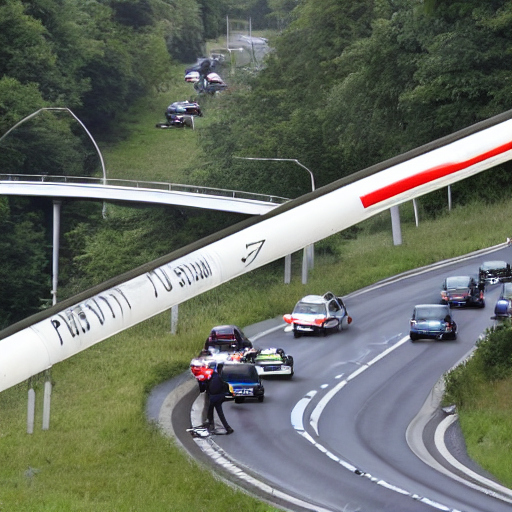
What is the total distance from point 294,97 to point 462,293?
6842cm

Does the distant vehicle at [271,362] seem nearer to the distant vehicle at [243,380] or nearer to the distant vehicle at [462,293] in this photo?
the distant vehicle at [243,380]

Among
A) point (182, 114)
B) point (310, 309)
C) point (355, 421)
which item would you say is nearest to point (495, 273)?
point (310, 309)

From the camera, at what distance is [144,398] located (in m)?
39.0

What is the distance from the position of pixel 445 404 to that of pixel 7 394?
19.6m

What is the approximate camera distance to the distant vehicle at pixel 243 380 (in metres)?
38.0

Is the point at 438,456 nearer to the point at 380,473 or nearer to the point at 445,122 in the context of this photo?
the point at 380,473

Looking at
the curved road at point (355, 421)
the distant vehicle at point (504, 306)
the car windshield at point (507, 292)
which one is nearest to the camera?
the curved road at point (355, 421)

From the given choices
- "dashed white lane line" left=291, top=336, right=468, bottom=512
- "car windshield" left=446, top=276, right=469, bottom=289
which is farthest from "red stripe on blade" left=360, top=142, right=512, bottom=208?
"car windshield" left=446, top=276, right=469, bottom=289

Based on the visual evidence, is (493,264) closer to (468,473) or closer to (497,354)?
(497,354)

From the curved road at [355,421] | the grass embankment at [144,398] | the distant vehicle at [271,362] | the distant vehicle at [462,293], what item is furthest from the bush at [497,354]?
the distant vehicle at [462,293]

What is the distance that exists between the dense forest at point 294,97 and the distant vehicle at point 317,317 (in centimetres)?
3405

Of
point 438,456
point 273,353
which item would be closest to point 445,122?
point 273,353

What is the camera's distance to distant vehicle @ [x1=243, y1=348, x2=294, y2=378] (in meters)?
41.7

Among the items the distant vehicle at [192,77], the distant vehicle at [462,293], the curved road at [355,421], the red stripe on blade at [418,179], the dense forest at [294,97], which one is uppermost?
the distant vehicle at [192,77]
